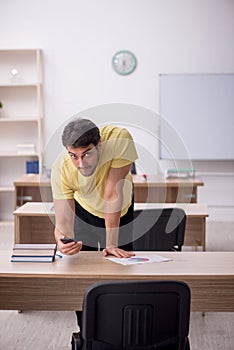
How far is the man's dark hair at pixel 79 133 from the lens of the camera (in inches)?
106

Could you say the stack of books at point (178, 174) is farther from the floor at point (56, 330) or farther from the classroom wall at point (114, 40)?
the floor at point (56, 330)

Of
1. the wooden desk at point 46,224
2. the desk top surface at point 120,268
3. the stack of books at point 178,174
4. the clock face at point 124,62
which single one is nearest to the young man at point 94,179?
the desk top surface at point 120,268

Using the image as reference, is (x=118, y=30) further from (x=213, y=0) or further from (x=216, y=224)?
(x=216, y=224)

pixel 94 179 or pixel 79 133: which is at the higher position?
pixel 79 133

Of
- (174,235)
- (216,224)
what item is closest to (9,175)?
(216,224)

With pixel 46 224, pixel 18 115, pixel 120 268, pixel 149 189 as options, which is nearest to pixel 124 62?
pixel 18 115

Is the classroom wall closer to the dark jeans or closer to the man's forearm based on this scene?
the dark jeans

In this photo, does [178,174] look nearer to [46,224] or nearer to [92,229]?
[46,224]

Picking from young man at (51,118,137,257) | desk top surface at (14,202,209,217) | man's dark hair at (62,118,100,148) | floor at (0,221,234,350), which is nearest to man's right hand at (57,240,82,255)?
young man at (51,118,137,257)

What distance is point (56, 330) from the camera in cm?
387

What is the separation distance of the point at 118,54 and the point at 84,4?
768 millimetres

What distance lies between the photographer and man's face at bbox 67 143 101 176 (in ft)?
8.98

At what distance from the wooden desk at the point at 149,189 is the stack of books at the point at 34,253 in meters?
3.00

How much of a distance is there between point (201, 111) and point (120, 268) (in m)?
5.35
